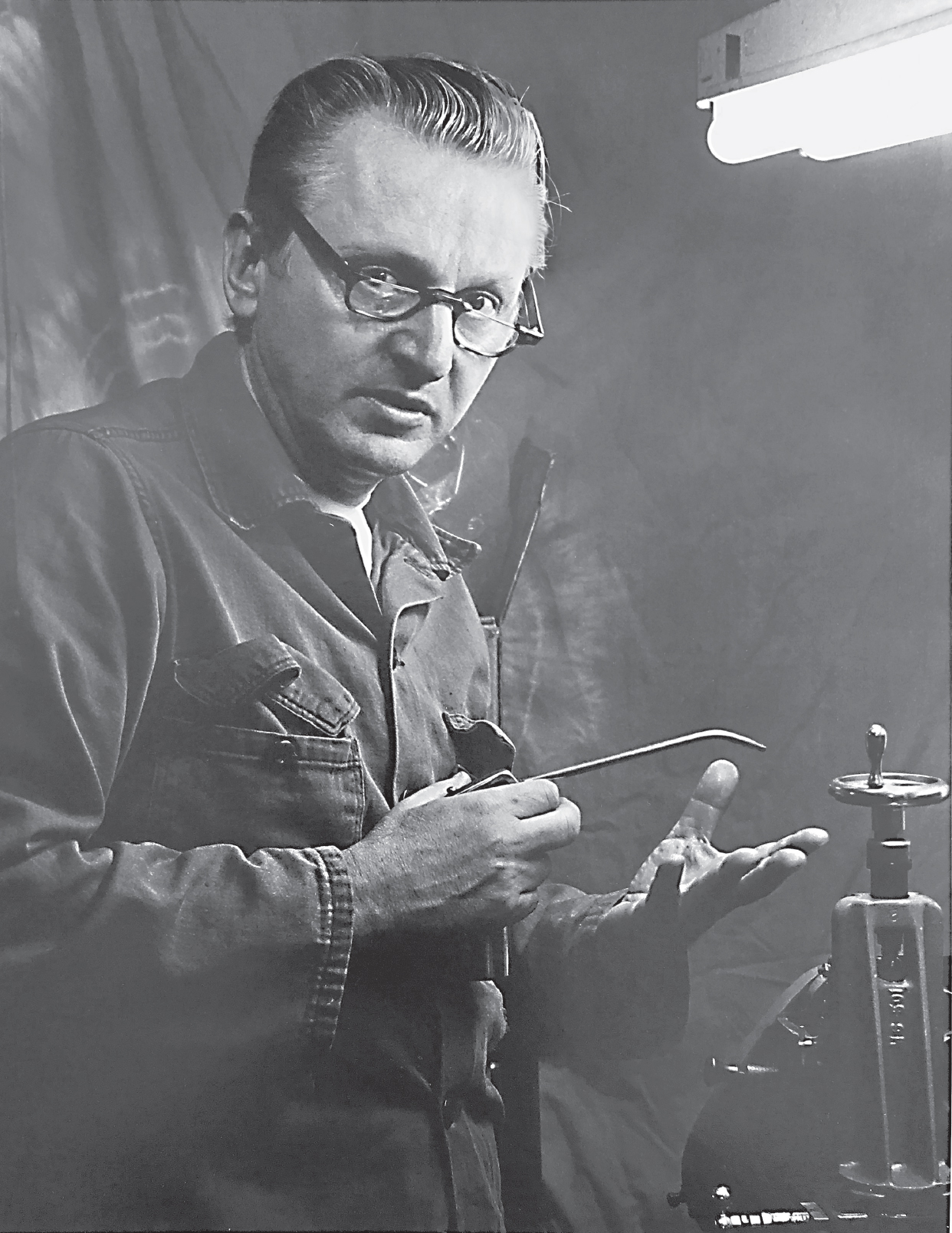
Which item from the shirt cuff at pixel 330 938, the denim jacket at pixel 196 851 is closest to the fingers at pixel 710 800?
Result: the denim jacket at pixel 196 851

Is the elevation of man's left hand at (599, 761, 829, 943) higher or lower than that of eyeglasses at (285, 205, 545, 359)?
lower

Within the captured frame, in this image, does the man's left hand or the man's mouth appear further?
the man's left hand

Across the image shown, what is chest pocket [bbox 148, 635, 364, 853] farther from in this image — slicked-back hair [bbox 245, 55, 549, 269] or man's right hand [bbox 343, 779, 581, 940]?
slicked-back hair [bbox 245, 55, 549, 269]

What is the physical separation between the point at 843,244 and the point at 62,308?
1045 mm

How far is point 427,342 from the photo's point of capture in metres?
1.58

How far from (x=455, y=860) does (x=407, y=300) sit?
0.65 meters

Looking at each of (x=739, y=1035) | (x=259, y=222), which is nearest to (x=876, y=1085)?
(x=739, y=1035)

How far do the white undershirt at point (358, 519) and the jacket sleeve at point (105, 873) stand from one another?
213 millimetres

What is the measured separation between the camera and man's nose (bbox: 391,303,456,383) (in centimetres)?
157

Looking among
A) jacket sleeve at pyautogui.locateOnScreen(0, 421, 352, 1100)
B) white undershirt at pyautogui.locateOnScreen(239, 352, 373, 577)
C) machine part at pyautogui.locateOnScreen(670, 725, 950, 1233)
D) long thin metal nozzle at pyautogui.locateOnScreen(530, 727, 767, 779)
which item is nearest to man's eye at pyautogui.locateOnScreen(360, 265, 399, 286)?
white undershirt at pyautogui.locateOnScreen(239, 352, 373, 577)

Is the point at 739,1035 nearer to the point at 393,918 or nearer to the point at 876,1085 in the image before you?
the point at 876,1085

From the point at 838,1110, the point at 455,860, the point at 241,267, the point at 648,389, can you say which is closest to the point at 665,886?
the point at 455,860

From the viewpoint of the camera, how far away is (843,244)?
1.86m

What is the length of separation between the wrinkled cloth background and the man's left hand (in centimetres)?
3
